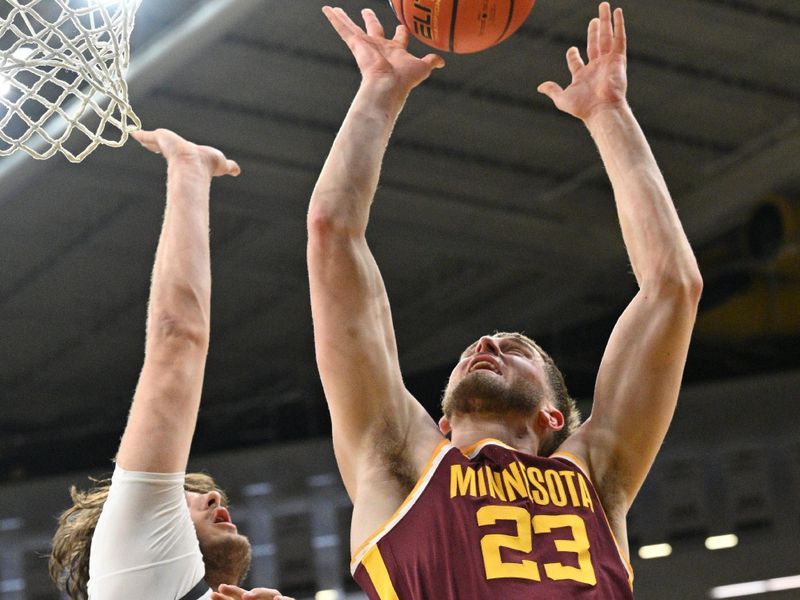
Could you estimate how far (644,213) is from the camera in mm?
2752

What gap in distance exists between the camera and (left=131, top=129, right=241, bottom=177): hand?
2783mm

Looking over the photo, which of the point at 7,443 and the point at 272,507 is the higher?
the point at 7,443

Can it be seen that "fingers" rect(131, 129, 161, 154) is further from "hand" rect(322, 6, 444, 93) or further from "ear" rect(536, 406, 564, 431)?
"ear" rect(536, 406, 564, 431)

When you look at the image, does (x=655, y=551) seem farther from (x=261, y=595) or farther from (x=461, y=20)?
(x=261, y=595)

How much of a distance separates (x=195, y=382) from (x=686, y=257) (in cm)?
111

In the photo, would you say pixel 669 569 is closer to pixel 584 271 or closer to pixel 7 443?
pixel 584 271

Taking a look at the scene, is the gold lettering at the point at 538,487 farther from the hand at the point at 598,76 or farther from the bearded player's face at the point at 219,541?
the hand at the point at 598,76

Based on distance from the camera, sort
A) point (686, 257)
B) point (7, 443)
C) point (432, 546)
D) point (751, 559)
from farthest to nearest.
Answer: point (7, 443) < point (751, 559) < point (686, 257) < point (432, 546)

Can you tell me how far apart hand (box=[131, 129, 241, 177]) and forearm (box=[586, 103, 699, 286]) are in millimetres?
870

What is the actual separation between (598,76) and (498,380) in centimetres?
85

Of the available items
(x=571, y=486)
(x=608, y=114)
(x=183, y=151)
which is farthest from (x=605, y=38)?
(x=571, y=486)

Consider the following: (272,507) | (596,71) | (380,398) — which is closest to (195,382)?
(380,398)

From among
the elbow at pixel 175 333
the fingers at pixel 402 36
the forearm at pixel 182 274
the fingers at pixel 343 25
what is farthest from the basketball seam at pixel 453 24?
the elbow at pixel 175 333

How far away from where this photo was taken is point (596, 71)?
3.03 meters
